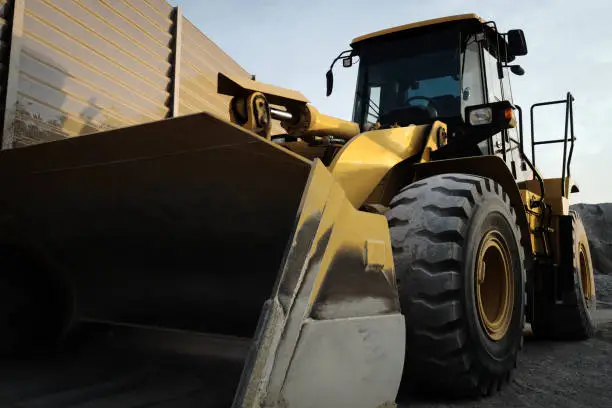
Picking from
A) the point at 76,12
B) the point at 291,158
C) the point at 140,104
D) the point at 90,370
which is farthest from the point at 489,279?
the point at 76,12

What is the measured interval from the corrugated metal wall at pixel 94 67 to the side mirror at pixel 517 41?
8.39ft

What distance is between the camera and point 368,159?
2.84 metres

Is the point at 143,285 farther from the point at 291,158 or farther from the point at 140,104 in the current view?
the point at 140,104

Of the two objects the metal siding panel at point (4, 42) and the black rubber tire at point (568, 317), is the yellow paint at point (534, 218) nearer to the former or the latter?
the black rubber tire at point (568, 317)

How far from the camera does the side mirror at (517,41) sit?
384 cm

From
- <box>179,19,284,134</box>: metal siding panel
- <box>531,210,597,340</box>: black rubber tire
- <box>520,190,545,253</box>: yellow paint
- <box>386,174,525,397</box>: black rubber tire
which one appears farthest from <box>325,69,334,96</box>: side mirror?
<box>531,210,597,340</box>: black rubber tire

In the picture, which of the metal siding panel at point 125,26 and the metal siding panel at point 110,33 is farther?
the metal siding panel at point 125,26

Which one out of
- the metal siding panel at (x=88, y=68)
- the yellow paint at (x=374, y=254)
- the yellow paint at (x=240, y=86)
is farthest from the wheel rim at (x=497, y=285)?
the metal siding panel at (x=88, y=68)

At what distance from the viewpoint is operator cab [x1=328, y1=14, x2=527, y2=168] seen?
148 inches

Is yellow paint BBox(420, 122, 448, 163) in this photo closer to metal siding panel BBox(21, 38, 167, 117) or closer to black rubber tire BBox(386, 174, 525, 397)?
black rubber tire BBox(386, 174, 525, 397)

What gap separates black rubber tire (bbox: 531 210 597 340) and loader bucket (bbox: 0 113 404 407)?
10.1 feet

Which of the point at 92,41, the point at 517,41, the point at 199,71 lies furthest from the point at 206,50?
the point at 517,41

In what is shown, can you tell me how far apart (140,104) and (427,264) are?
259cm

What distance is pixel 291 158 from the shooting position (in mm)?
1705
